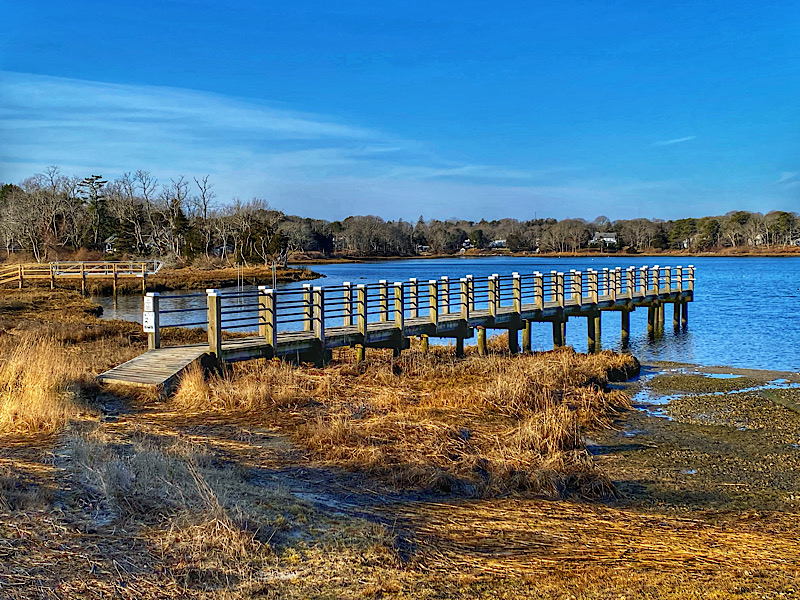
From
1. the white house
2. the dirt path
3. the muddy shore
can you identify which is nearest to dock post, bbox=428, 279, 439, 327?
the muddy shore

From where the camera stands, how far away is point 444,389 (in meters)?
12.9

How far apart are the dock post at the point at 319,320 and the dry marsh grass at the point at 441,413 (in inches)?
14.8

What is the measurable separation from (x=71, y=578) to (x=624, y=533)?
4.53m

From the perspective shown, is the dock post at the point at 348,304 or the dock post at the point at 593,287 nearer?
the dock post at the point at 348,304

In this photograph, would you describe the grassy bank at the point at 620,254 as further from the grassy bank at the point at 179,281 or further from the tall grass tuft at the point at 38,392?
the tall grass tuft at the point at 38,392

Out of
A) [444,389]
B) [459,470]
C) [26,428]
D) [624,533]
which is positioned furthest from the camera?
[444,389]

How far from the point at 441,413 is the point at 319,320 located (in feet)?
17.2

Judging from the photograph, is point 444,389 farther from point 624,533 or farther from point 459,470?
point 624,533

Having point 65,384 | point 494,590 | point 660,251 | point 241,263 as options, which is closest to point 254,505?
point 494,590

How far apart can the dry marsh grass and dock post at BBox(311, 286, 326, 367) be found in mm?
376

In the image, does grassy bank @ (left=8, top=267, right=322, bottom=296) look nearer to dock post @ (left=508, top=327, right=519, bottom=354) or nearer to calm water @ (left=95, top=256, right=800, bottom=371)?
calm water @ (left=95, top=256, right=800, bottom=371)

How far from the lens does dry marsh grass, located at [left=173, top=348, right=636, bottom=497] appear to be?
7965mm

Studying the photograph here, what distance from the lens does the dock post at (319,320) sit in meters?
15.5

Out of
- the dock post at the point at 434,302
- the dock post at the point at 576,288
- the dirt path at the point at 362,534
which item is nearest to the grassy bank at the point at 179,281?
the dock post at the point at 576,288
